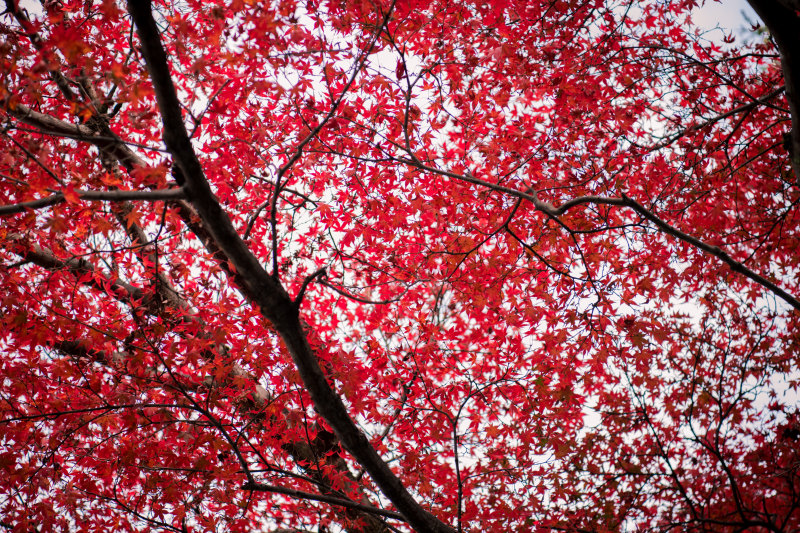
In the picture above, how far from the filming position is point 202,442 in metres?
4.98

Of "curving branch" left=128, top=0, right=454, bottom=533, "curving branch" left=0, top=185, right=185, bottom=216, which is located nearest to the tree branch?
"curving branch" left=128, top=0, right=454, bottom=533

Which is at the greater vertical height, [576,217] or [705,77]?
[705,77]

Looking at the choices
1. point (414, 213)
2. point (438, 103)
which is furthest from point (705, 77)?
point (414, 213)

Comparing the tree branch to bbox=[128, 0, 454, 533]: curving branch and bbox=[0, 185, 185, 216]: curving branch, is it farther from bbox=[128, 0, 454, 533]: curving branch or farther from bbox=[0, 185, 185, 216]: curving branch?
bbox=[0, 185, 185, 216]: curving branch

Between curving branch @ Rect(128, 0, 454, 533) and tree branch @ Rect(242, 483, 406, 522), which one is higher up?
curving branch @ Rect(128, 0, 454, 533)

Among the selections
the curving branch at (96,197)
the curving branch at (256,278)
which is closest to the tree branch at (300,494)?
the curving branch at (256,278)

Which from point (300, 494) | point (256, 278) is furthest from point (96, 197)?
point (300, 494)

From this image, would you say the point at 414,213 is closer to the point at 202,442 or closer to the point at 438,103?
the point at 438,103

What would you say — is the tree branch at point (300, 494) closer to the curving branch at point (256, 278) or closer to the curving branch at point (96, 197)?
the curving branch at point (256, 278)

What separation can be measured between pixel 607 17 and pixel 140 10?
5.27 m

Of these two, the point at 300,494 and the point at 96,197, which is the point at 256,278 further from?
the point at 300,494

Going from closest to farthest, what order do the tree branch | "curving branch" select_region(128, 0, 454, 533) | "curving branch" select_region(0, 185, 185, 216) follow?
"curving branch" select_region(0, 185, 185, 216), "curving branch" select_region(128, 0, 454, 533), the tree branch

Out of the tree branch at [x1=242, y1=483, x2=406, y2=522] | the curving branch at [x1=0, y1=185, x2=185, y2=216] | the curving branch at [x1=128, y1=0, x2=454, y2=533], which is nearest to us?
the curving branch at [x1=0, y1=185, x2=185, y2=216]

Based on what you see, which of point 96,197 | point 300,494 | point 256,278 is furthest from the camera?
point 300,494
